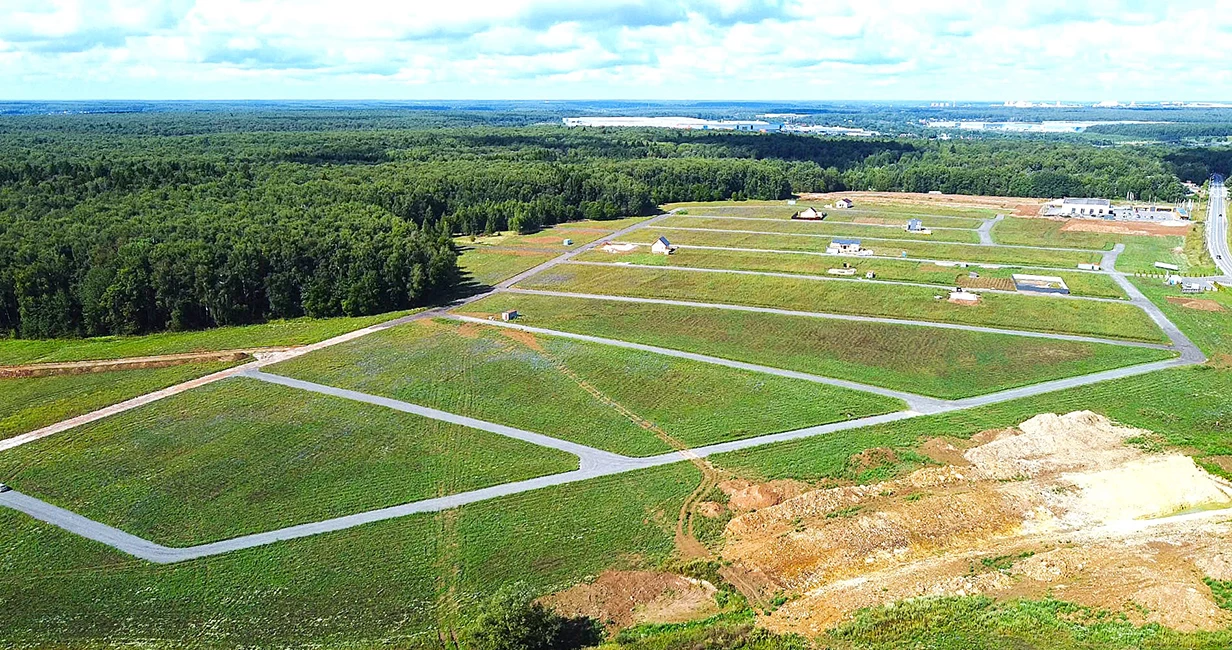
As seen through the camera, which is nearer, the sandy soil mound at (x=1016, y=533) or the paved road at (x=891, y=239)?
the sandy soil mound at (x=1016, y=533)

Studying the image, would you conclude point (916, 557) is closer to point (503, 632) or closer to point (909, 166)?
point (503, 632)

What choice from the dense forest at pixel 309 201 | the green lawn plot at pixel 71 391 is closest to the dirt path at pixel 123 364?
the green lawn plot at pixel 71 391

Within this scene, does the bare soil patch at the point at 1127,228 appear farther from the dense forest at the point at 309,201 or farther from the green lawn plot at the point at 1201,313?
the dense forest at the point at 309,201

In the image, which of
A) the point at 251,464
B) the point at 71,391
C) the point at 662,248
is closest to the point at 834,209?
the point at 662,248

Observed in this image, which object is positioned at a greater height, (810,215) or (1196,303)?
(810,215)

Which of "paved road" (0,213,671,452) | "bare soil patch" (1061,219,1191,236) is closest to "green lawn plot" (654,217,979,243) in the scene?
"bare soil patch" (1061,219,1191,236)

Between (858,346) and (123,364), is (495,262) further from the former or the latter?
(858,346)

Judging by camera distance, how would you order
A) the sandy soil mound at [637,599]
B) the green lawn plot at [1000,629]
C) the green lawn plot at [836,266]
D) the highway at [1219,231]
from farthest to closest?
the highway at [1219,231]
the green lawn plot at [836,266]
the sandy soil mound at [637,599]
the green lawn plot at [1000,629]
